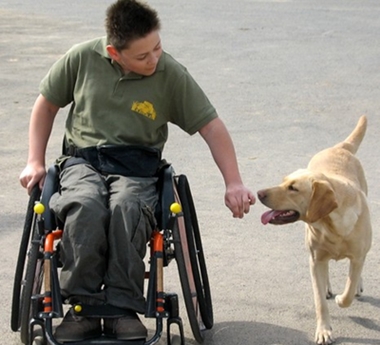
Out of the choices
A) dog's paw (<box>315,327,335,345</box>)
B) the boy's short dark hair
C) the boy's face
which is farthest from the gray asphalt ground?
the boy's short dark hair

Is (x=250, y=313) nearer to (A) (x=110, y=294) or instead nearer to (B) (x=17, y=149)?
(A) (x=110, y=294)

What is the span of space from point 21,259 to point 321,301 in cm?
145

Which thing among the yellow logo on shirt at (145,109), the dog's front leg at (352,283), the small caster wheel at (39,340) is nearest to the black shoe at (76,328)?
the small caster wheel at (39,340)

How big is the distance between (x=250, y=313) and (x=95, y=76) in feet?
4.74

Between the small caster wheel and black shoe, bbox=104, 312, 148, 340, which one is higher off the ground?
black shoe, bbox=104, 312, 148, 340

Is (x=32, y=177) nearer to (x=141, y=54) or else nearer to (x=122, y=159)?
(x=122, y=159)

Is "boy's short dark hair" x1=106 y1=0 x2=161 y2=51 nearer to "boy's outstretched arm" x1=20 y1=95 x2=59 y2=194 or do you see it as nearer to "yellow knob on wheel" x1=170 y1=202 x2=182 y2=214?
"boy's outstretched arm" x1=20 y1=95 x2=59 y2=194

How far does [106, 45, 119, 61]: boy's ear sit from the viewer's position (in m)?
4.26

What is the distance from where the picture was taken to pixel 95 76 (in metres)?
4.39

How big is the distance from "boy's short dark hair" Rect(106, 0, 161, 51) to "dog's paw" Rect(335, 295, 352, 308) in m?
1.65

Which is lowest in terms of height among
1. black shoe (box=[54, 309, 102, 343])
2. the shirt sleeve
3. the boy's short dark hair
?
black shoe (box=[54, 309, 102, 343])

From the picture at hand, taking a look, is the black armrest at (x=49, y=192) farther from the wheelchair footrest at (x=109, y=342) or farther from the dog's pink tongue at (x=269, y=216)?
the dog's pink tongue at (x=269, y=216)

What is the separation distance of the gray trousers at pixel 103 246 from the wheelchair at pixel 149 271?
0.05 meters

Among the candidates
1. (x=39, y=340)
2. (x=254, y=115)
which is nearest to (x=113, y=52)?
(x=39, y=340)
